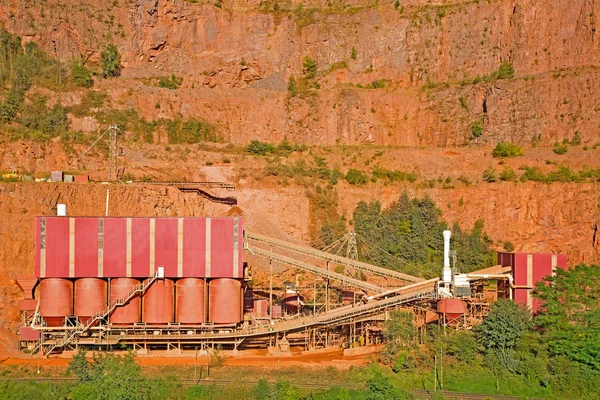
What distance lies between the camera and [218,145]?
112m

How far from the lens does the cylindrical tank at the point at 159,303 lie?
7094 centimetres

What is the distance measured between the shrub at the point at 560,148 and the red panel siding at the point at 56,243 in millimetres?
58521

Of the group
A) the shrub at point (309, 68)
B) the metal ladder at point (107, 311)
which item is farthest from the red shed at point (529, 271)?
the shrub at point (309, 68)

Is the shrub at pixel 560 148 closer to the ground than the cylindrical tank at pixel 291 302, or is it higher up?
higher up

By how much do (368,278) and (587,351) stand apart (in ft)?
89.3

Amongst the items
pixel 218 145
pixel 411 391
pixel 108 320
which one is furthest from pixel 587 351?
pixel 218 145

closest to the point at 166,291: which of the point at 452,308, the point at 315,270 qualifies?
the point at 315,270

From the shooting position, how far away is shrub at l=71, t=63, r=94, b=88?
380ft

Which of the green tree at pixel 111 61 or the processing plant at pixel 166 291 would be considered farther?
the green tree at pixel 111 61

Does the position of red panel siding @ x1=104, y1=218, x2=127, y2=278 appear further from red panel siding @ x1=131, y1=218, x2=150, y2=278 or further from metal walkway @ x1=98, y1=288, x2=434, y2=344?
metal walkway @ x1=98, y1=288, x2=434, y2=344

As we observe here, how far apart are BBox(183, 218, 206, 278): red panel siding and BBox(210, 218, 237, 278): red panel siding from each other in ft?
2.37

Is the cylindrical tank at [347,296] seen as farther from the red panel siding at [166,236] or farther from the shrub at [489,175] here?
the shrub at [489,175]

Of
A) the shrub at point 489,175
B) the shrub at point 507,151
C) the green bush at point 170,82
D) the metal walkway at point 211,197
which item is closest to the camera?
the metal walkway at point 211,197

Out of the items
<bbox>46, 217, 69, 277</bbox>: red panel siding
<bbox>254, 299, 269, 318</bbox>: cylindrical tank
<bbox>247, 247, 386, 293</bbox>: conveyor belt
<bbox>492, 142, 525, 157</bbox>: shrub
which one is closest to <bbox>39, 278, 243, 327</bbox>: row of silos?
<bbox>46, 217, 69, 277</bbox>: red panel siding
